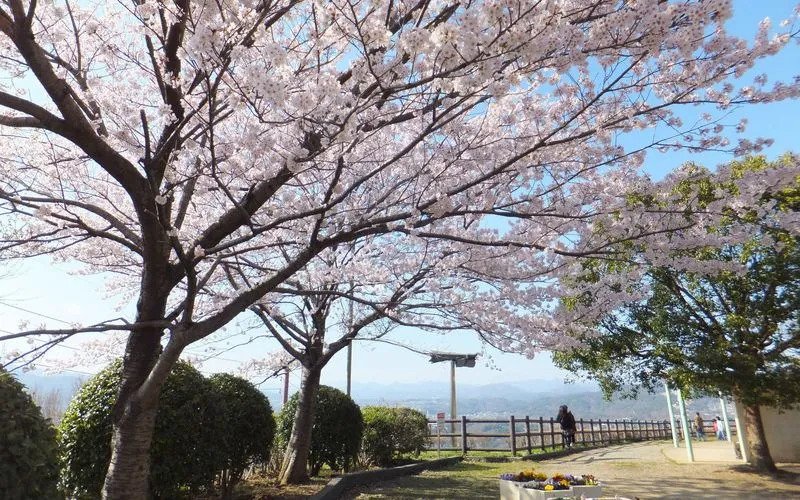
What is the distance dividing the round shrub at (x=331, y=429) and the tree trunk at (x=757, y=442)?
324 inches

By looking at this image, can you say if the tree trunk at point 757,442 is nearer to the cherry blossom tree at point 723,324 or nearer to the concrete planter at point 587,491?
the cherry blossom tree at point 723,324

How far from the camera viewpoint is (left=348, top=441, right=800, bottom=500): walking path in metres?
7.83

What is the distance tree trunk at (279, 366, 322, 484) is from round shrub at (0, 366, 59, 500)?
206 inches

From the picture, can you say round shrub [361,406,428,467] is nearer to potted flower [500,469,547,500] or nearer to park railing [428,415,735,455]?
park railing [428,415,735,455]

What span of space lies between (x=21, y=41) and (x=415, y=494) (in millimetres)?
7073

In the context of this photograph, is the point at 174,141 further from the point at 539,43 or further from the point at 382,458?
the point at 382,458

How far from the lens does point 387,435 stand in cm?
1167

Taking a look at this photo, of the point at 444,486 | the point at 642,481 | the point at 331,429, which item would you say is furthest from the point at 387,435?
the point at 642,481

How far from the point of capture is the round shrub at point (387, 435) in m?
11.5

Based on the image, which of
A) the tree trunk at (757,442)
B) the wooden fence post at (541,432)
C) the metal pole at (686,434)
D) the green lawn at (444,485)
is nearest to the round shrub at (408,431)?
the green lawn at (444,485)

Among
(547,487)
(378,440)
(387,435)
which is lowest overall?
(547,487)

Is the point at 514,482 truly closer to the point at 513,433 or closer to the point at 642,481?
the point at 642,481

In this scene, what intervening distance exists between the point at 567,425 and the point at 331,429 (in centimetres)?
1126

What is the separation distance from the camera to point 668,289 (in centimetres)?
1105
